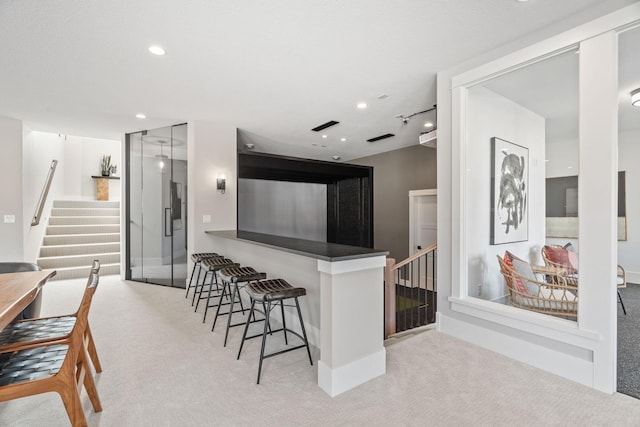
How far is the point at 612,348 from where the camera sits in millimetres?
2043

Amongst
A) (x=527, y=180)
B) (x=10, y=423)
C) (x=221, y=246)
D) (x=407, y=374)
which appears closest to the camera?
(x=10, y=423)

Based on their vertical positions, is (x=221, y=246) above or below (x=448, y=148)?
below

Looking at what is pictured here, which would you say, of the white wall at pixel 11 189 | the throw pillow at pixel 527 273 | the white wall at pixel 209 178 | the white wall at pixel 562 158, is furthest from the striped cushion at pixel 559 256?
the white wall at pixel 11 189

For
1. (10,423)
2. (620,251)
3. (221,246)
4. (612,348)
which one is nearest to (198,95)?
(221,246)

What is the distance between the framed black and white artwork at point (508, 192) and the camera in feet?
9.78

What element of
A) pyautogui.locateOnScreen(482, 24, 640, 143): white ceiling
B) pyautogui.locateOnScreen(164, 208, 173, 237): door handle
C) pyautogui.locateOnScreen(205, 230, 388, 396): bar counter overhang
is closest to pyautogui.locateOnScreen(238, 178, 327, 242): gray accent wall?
pyautogui.locateOnScreen(164, 208, 173, 237): door handle

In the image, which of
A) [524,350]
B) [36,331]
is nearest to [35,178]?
[36,331]

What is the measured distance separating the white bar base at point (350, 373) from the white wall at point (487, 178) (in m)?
1.34

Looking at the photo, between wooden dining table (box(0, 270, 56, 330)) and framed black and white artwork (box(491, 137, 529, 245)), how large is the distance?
12.5 feet

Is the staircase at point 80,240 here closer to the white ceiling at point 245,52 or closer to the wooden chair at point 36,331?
the white ceiling at point 245,52

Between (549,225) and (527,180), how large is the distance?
1.75 ft

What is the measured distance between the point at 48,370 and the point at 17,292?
744mm

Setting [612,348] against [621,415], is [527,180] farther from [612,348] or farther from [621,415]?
[621,415]

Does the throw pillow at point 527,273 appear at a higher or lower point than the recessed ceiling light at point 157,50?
lower
